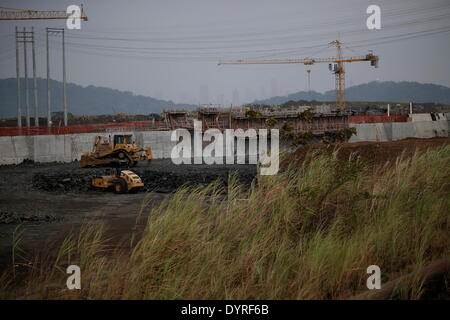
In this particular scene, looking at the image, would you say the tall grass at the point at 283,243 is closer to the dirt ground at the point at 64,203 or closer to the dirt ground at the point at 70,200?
the dirt ground at the point at 70,200

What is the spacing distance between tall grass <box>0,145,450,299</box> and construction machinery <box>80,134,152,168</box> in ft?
70.8

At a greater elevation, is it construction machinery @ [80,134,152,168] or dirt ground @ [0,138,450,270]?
construction machinery @ [80,134,152,168]

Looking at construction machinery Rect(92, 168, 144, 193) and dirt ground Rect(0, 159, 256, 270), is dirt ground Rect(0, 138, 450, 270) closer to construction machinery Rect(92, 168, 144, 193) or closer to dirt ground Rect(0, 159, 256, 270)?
dirt ground Rect(0, 159, 256, 270)

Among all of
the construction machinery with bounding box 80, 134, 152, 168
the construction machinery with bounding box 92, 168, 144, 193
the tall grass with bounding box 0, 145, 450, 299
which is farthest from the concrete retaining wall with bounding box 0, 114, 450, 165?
the tall grass with bounding box 0, 145, 450, 299

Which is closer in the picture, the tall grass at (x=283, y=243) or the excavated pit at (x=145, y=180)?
the tall grass at (x=283, y=243)

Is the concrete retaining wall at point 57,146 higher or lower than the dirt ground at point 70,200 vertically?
higher

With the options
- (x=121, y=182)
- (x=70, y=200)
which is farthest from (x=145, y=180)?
(x=70, y=200)

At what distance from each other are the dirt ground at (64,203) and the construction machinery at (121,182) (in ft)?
1.06

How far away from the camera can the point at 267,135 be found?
1980 inches

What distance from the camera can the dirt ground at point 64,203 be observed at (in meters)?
13.2

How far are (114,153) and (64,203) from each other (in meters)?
11.1

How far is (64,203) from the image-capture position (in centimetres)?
2045

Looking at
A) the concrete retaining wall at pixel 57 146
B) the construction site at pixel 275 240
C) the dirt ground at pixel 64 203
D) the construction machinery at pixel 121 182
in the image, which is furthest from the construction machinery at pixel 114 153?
the construction site at pixel 275 240

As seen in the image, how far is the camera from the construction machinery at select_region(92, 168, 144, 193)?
72.2ft
